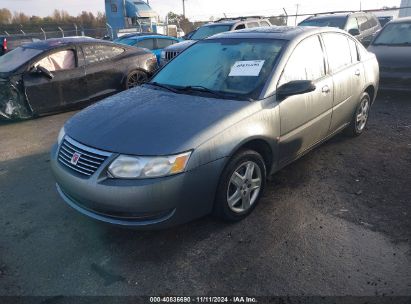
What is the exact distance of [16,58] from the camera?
6984mm

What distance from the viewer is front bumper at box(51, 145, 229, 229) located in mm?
2713

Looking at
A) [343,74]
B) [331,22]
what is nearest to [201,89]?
[343,74]

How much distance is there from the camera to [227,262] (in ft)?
9.37

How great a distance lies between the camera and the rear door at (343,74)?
4.35 meters

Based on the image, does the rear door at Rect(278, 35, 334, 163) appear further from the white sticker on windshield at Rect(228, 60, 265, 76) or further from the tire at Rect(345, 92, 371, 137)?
the tire at Rect(345, 92, 371, 137)

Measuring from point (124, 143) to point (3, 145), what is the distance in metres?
3.89

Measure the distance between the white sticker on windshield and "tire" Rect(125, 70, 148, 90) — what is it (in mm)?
4482

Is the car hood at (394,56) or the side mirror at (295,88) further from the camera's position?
the car hood at (394,56)

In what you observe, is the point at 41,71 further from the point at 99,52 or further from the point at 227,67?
the point at 227,67

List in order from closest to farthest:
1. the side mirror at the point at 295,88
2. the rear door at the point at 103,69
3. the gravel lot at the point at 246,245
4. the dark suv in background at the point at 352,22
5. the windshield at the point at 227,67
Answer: the gravel lot at the point at 246,245
the side mirror at the point at 295,88
the windshield at the point at 227,67
the rear door at the point at 103,69
the dark suv in background at the point at 352,22

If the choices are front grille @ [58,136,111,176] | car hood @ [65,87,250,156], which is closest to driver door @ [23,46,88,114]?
car hood @ [65,87,250,156]

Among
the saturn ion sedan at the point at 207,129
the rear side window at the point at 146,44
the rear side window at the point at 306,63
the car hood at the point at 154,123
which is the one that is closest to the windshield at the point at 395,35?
the saturn ion sedan at the point at 207,129

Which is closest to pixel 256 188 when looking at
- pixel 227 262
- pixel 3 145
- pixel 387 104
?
pixel 227 262

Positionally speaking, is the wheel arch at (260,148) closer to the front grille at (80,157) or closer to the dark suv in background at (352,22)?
the front grille at (80,157)
